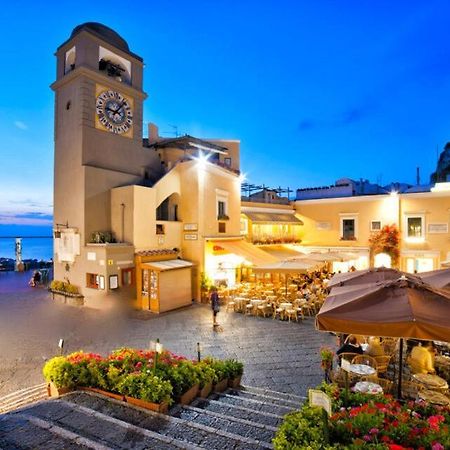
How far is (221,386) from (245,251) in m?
12.1

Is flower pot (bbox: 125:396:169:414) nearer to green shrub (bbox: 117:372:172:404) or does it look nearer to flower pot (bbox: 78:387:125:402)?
green shrub (bbox: 117:372:172:404)

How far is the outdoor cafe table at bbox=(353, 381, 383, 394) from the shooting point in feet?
19.8

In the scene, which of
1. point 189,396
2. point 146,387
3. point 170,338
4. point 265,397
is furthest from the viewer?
point 170,338

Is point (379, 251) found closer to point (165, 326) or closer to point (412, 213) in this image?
point (412, 213)

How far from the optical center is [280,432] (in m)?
3.74

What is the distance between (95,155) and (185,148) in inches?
287

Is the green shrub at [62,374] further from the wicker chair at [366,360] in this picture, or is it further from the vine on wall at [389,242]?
the vine on wall at [389,242]

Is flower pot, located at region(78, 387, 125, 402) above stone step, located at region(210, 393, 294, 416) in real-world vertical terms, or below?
above

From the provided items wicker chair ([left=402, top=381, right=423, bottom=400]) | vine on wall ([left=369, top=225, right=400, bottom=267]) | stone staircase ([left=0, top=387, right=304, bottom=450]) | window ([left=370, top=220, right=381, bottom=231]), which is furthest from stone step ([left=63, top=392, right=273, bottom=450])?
window ([left=370, top=220, right=381, bottom=231])

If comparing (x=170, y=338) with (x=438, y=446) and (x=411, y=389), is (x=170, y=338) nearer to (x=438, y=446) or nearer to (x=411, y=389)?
(x=411, y=389)

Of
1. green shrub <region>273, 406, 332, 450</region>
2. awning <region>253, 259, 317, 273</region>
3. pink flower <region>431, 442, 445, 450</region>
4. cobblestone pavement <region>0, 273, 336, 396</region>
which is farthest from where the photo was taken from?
awning <region>253, 259, 317, 273</region>

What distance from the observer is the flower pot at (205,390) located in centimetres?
669

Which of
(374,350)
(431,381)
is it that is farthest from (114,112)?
(431,381)

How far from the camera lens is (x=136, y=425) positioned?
5.10 meters
